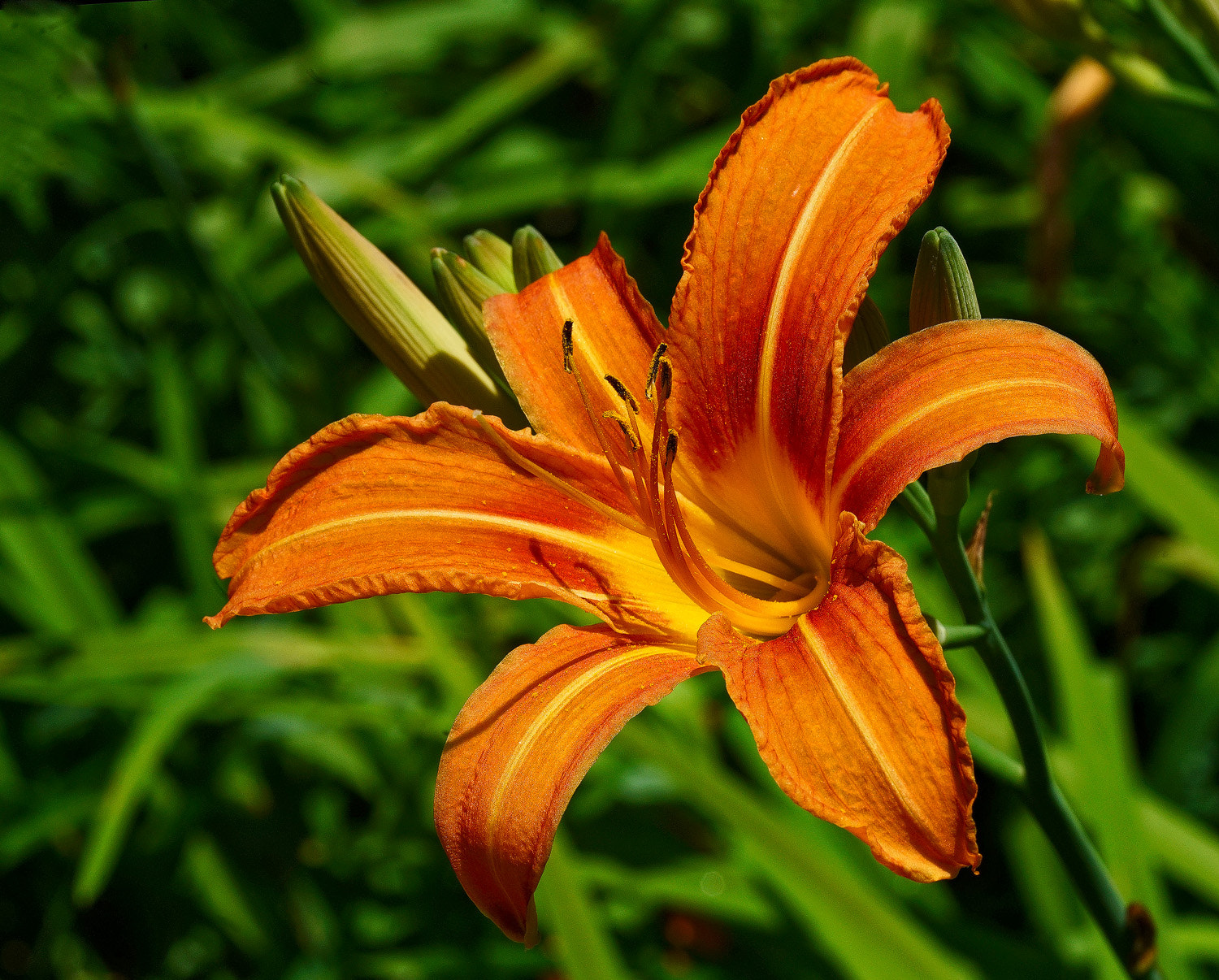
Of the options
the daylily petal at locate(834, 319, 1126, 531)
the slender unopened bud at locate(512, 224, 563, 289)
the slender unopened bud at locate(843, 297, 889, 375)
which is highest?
the slender unopened bud at locate(512, 224, 563, 289)

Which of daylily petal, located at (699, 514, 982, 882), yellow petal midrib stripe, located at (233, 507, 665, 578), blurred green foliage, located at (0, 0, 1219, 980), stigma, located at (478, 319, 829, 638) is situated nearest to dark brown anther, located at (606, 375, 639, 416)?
stigma, located at (478, 319, 829, 638)

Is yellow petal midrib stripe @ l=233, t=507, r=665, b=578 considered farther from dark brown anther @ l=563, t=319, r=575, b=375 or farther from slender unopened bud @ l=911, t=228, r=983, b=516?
slender unopened bud @ l=911, t=228, r=983, b=516

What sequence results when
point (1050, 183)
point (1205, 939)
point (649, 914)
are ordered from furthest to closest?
point (649, 914), point (1050, 183), point (1205, 939)

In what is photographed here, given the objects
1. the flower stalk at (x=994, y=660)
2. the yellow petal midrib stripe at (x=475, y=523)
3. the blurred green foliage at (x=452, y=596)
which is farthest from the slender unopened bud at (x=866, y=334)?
the blurred green foliage at (x=452, y=596)

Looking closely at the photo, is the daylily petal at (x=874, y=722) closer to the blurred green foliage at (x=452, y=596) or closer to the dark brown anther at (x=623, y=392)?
the dark brown anther at (x=623, y=392)

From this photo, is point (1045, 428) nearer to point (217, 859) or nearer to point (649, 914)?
point (649, 914)

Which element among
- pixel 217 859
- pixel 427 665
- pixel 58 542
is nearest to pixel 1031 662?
pixel 427 665

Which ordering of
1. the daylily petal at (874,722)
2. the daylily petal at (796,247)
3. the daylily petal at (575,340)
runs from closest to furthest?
the daylily petal at (874,722) → the daylily petal at (796,247) → the daylily petal at (575,340)
